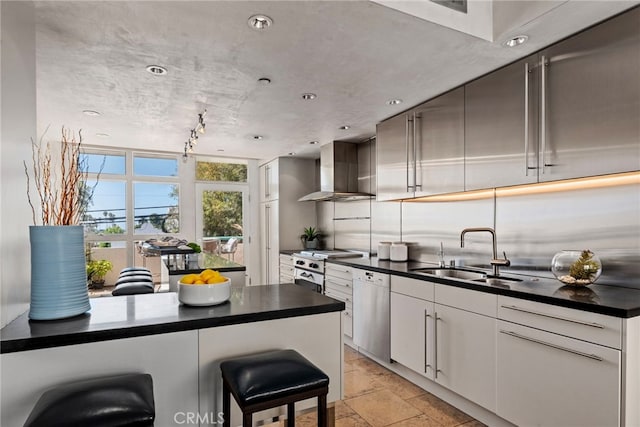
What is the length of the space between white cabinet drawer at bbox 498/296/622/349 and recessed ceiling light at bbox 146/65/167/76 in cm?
272

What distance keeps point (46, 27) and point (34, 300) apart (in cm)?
149

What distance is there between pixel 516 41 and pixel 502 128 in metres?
0.58

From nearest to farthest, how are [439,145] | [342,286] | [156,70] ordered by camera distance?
[156,70], [439,145], [342,286]

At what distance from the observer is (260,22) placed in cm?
180

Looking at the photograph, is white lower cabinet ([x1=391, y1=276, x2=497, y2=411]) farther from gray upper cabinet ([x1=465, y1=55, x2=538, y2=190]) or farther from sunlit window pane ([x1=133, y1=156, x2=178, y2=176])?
sunlit window pane ([x1=133, y1=156, x2=178, y2=176])

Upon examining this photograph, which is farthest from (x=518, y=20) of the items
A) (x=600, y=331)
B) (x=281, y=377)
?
(x=281, y=377)

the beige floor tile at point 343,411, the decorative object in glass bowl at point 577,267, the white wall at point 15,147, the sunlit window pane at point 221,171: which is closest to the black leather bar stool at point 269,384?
the white wall at point 15,147

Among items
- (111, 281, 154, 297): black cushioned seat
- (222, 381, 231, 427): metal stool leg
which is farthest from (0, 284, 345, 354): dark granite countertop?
(111, 281, 154, 297): black cushioned seat

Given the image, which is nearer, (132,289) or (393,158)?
(132,289)

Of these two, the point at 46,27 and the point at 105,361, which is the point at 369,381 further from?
the point at 46,27

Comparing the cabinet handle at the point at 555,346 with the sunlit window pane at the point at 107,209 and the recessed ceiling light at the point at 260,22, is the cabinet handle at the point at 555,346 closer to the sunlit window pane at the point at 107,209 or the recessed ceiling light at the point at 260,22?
the recessed ceiling light at the point at 260,22

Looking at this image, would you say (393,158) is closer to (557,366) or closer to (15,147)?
(557,366)

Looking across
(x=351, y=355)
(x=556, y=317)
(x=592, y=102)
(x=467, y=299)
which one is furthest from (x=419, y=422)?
(x=592, y=102)

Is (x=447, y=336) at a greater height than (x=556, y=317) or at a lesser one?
lesser
